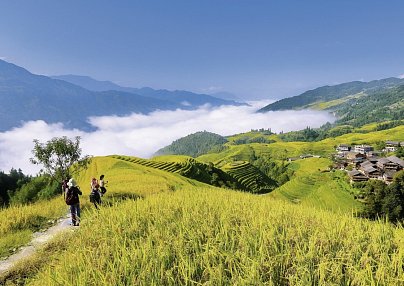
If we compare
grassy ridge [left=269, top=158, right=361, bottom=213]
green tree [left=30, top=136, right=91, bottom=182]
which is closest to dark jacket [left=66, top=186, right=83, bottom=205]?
green tree [left=30, top=136, right=91, bottom=182]

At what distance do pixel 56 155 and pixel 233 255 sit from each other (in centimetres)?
3178

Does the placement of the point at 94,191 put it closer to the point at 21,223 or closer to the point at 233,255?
the point at 21,223

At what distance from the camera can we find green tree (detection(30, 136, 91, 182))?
A: 33.2 m

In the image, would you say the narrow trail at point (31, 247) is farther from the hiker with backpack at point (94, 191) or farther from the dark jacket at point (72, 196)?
the hiker with backpack at point (94, 191)

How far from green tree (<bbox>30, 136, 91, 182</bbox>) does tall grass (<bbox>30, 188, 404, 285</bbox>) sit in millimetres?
26975

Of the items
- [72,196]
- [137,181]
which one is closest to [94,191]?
[72,196]

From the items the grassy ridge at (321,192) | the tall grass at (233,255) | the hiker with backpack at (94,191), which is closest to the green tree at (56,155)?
the hiker with backpack at (94,191)

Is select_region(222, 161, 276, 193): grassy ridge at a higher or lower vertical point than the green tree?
lower

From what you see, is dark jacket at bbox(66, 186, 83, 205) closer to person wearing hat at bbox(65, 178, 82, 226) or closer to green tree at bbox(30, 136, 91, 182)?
person wearing hat at bbox(65, 178, 82, 226)

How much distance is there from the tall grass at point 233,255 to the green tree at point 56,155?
88.5ft

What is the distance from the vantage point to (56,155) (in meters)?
33.7

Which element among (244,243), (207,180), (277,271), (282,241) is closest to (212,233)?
(244,243)

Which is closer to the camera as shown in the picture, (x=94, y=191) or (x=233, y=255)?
(x=233, y=255)

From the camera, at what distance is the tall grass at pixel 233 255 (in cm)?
555
